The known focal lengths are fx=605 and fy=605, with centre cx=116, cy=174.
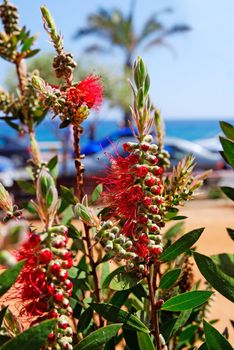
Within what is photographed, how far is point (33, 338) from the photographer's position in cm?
62

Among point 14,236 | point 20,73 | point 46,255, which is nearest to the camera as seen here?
point 14,236

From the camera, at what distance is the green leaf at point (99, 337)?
0.73 m

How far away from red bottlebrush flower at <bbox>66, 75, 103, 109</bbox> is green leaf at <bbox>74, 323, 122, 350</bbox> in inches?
14.2

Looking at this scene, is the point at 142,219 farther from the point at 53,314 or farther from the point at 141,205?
the point at 53,314

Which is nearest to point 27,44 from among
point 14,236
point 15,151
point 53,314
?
point 53,314

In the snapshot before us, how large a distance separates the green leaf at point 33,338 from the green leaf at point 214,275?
24 centimetres

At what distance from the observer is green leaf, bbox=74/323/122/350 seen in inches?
28.9

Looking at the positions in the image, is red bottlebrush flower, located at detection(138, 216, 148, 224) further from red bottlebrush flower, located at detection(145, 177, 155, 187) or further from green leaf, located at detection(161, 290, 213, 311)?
green leaf, located at detection(161, 290, 213, 311)

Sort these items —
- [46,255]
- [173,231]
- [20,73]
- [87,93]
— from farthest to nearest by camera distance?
[173,231]
[20,73]
[87,93]
[46,255]

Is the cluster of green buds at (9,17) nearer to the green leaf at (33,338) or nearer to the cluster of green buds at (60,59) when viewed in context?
the cluster of green buds at (60,59)

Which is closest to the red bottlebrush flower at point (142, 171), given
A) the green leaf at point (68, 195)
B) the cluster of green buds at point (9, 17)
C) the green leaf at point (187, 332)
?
the green leaf at point (68, 195)

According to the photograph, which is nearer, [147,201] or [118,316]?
[147,201]

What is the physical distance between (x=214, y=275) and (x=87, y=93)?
1.18 feet

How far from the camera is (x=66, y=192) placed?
1100mm
